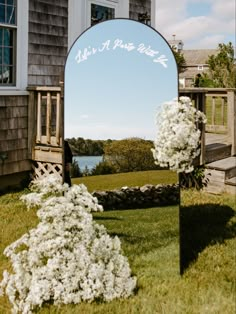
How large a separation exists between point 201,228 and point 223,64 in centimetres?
157

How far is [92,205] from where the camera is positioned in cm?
307

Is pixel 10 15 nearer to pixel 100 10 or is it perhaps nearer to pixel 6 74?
pixel 6 74

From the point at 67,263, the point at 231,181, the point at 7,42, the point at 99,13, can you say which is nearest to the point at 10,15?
the point at 7,42

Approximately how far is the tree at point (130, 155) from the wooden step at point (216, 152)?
6.47 ft

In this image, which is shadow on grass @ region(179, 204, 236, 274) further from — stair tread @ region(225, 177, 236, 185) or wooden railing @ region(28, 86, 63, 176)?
wooden railing @ region(28, 86, 63, 176)

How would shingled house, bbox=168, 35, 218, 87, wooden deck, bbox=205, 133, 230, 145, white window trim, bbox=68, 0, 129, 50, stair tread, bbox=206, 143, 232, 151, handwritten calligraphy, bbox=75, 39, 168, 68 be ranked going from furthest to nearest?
white window trim, bbox=68, 0, 129, 50 → wooden deck, bbox=205, 133, 230, 145 → stair tread, bbox=206, 143, 232, 151 → shingled house, bbox=168, 35, 218, 87 → handwritten calligraphy, bbox=75, 39, 168, 68

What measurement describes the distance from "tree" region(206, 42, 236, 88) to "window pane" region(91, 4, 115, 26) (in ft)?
5.98

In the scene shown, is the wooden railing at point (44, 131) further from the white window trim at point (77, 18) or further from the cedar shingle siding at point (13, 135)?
the white window trim at point (77, 18)

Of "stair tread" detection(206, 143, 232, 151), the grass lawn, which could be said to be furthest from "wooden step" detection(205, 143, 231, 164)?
the grass lawn

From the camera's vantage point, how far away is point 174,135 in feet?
10.5

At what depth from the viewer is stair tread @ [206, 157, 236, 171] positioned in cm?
485

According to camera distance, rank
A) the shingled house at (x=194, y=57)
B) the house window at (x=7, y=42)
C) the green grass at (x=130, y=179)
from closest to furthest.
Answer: the green grass at (x=130, y=179), the shingled house at (x=194, y=57), the house window at (x=7, y=42)

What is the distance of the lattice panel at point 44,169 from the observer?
4.68 meters

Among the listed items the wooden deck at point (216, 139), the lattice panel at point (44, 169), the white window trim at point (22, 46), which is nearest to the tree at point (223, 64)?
the wooden deck at point (216, 139)
